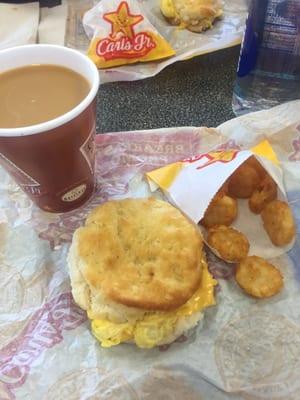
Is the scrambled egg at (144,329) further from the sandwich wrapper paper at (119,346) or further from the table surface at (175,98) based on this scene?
the table surface at (175,98)

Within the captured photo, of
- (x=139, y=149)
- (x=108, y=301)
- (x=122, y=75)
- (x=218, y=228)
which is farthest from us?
(x=122, y=75)

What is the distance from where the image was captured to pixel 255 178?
72 cm

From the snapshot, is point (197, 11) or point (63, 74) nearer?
point (63, 74)

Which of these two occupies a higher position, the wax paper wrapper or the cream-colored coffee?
the cream-colored coffee

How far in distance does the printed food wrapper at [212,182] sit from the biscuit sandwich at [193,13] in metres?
0.35

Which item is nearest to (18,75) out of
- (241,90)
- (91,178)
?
(91,178)

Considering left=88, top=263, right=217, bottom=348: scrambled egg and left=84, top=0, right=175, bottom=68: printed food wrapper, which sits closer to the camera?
left=88, top=263, right=217, bottom=348: scrambled egg

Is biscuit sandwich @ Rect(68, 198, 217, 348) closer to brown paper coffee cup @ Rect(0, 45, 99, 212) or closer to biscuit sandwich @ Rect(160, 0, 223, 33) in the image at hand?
brown paper coffee cup @ Rect(0, 45, 99, 212)

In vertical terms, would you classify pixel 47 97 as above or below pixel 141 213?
above

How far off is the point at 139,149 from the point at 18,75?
0.24 metres

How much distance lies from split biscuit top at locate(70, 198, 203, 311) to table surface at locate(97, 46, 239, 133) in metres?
0.22

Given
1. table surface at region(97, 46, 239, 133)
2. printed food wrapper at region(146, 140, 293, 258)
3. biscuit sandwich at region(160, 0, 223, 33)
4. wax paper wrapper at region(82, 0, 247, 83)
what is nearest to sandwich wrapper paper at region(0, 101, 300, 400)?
printed food wrapper at region(146, 140, 293, 258)

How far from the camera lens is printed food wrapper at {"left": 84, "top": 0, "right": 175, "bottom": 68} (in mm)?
921

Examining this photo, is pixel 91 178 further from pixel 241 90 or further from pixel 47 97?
pixel 241 90
